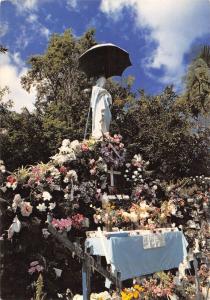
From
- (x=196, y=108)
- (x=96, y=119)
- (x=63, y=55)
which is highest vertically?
(x=63, y=55)

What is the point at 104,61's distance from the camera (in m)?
8.85

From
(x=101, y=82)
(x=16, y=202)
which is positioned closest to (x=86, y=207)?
(x=16, y=202)

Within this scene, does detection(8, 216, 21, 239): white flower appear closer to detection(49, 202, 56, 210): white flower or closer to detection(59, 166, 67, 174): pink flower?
detection(49, 202, 56, 210): white flower

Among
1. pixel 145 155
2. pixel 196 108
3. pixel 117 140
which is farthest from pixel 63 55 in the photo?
pixel 117 140

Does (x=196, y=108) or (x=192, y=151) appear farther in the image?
(x=196, y=108)

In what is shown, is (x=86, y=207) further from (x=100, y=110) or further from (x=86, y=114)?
(x=86, y=114)

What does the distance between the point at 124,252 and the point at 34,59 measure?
14.0 m

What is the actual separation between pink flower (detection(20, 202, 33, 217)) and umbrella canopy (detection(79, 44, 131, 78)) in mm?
3713

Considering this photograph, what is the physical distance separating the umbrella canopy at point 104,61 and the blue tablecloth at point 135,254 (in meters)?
3.54

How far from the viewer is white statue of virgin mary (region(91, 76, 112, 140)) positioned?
841 centimetres

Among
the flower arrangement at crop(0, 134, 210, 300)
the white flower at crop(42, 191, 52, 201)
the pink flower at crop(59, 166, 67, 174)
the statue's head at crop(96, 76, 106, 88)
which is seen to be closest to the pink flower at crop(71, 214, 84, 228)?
the flower arrangement at crop(0, 134, 210, 300)

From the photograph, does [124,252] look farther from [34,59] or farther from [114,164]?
[34,59]

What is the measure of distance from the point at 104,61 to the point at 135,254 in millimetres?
4137

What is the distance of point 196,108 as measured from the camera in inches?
706
